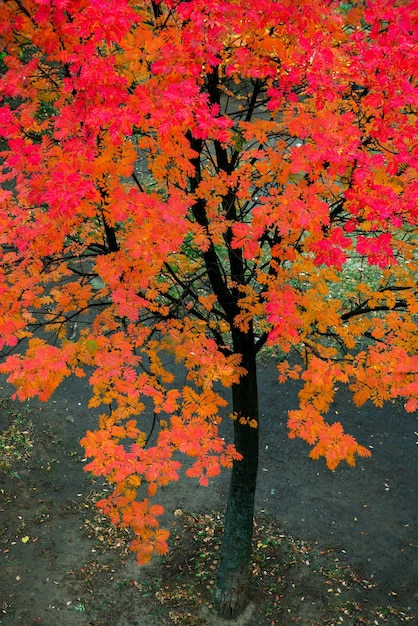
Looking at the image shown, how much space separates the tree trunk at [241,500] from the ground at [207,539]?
15.0 inches

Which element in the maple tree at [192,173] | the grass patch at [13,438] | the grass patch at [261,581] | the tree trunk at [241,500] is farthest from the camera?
the grass patch at [13,438]

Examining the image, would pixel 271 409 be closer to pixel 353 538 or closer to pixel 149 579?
pixel 353 538

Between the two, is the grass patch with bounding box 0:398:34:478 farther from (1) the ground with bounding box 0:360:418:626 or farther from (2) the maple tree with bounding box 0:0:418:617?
(2) the maple tree with bounding box 0:0:418:617

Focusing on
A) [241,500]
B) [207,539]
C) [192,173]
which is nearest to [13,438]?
[207,539]

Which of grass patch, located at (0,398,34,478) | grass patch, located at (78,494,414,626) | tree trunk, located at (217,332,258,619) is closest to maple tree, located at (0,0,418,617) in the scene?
tree trunk, located at (217,332,258,619)

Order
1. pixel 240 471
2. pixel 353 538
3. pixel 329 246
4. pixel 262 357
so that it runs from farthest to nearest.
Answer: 1. pixel 262 357
2. pixel 353 538
3. pixel 240 471
4. pixel 329 246

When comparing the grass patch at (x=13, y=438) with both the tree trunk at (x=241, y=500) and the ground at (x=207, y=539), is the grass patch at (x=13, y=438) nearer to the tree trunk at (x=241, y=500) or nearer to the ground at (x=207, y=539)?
the ground at (x=207, y=539)

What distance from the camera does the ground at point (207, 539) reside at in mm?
7902

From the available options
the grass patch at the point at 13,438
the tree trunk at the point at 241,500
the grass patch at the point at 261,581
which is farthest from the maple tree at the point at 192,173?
the grass patch at the point at 13,438

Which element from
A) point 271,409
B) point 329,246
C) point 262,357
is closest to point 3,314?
point 329,246

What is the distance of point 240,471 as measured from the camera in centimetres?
759

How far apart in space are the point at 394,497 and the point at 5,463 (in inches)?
277

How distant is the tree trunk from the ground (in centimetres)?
38

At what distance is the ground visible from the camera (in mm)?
7902
